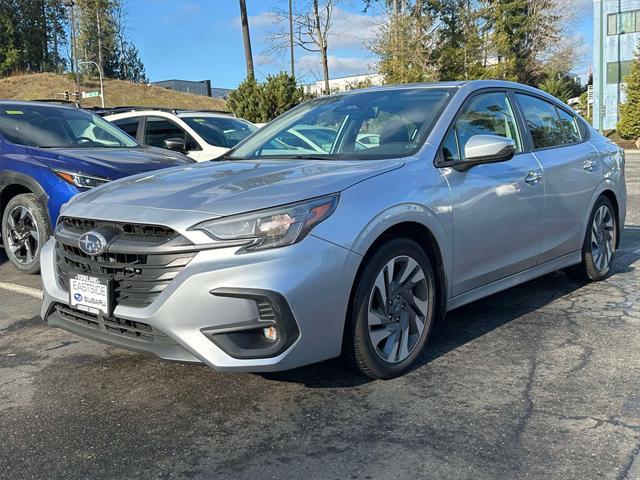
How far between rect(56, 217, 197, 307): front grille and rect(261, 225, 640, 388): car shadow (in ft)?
2.95

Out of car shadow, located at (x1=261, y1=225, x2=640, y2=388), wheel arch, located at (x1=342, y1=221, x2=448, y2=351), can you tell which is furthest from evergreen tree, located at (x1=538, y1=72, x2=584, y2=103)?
wheel arch, located at (x1=342, y1=221, x2=448, y2=351)

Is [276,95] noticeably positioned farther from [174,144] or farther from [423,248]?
[423,248]

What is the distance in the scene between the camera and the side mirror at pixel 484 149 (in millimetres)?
3723

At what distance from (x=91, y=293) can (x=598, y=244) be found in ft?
13.5

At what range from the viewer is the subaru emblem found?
309 cm

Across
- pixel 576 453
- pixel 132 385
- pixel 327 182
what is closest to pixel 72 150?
pixel 132 385

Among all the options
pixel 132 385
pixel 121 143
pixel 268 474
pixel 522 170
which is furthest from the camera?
pixel 121 143

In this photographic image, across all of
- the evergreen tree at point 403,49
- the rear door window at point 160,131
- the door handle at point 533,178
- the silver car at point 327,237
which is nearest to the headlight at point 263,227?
the silver car at point 327,237

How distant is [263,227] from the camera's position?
290cm

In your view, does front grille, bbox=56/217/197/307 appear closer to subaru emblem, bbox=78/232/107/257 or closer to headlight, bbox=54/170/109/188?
subaru emblem, bbox=78/232/107/257

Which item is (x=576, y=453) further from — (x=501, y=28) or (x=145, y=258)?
Result: (x=501, y=28)

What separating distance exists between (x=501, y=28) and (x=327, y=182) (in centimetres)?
4518

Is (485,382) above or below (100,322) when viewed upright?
below

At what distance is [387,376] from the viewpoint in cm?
338
